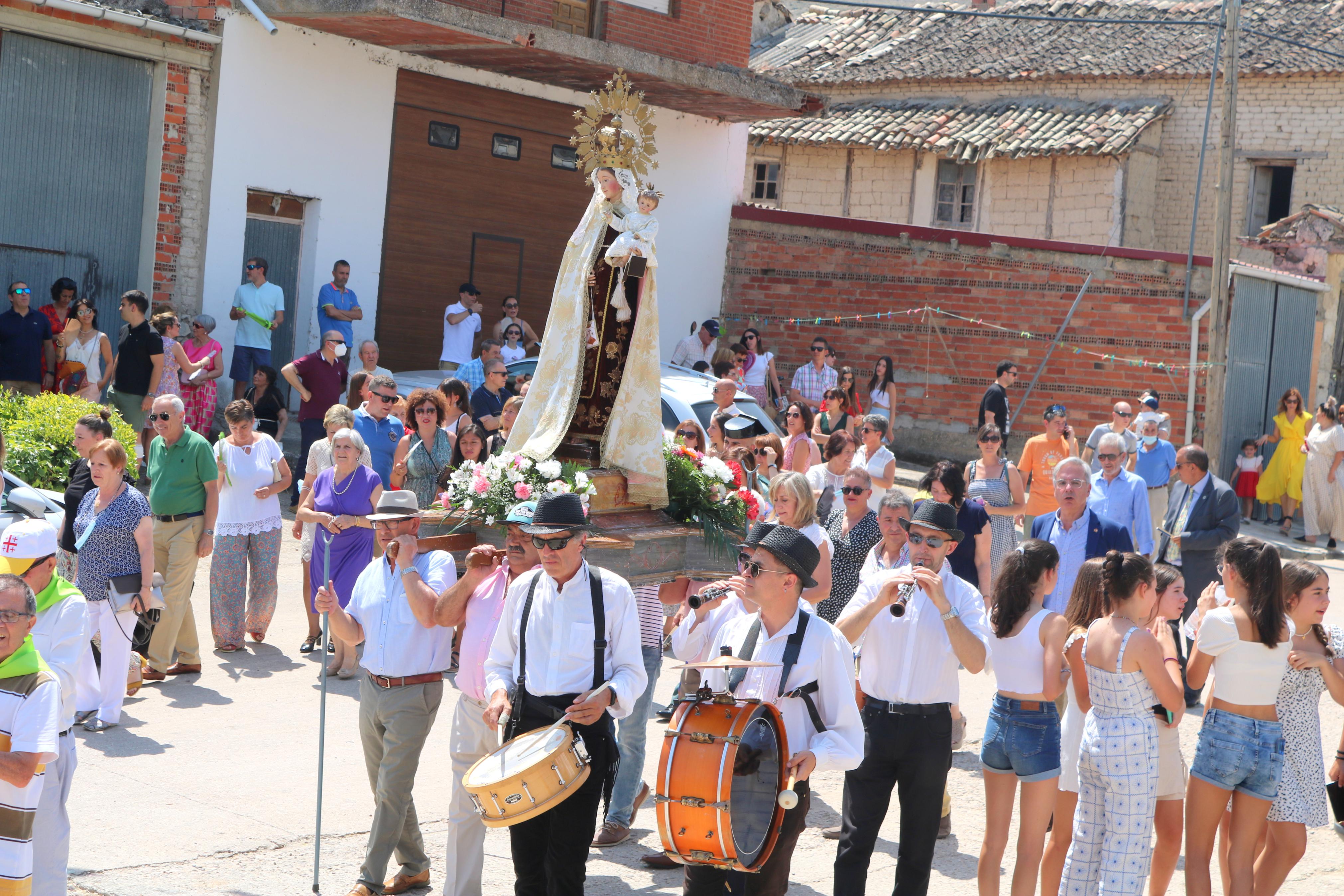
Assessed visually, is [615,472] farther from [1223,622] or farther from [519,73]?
[519,73]

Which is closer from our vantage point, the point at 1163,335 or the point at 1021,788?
the point at 1021,788

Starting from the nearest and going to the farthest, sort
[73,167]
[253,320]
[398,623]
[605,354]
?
[398,623]
[605,354]
[73,167]
[253,320]

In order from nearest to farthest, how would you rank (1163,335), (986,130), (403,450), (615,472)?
(615,472) < (403,450) < (1163,335) < (986,130)

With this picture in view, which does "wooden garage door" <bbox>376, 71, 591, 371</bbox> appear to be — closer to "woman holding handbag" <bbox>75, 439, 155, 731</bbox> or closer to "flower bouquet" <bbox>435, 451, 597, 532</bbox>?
"woman holding handbag" <bbox>75, 439, 155, 731</bbox>

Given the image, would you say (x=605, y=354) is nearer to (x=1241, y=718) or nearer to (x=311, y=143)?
(x=1241, y=718)

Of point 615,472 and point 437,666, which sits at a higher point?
point 615,472

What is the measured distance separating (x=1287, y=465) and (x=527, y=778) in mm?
16626

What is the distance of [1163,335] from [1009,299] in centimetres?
216

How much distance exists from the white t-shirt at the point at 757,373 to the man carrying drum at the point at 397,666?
38.5 feet

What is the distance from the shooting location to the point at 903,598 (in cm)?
561

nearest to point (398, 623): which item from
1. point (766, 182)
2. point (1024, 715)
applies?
point (1024, 715)

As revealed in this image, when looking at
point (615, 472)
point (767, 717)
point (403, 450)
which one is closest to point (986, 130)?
point (403, 450)

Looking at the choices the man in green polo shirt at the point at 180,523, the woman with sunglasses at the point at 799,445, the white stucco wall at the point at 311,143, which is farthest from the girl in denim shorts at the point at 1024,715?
the white stucco wall at the point at 311,143

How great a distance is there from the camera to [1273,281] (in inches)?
803
